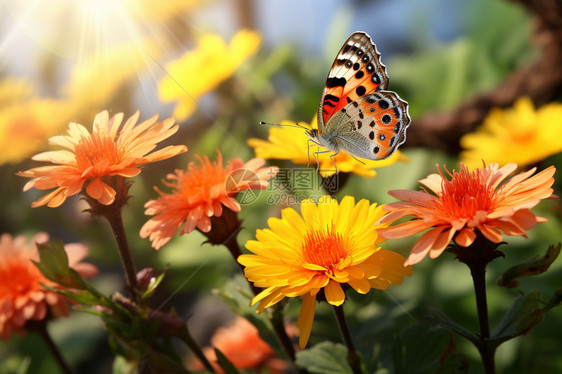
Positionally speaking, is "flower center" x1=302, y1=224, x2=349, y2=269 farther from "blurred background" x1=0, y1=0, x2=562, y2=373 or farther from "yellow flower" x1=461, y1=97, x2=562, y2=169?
"yellow flower" x1=461, y1=97, x2=562, y2=169

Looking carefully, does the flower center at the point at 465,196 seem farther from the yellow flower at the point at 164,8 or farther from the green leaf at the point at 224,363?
the yellow flower at the point at 164,8

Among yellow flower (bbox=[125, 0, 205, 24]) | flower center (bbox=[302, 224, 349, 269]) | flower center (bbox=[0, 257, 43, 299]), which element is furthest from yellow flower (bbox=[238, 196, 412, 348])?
yellow flower (bbox=[125, 0, 205, 24])

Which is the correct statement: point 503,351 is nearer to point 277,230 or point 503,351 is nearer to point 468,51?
point 277,230

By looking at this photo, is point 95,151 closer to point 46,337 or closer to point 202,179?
point 202,179

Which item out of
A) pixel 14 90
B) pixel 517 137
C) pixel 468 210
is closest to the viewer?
pixel 468 210

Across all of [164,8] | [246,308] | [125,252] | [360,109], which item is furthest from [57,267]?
[164,8]

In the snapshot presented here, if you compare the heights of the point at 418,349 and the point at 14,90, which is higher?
the point at 14,90
